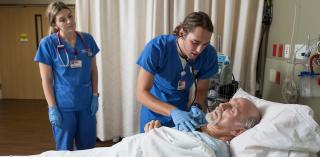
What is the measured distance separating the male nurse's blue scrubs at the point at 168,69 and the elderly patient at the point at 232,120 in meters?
0.28

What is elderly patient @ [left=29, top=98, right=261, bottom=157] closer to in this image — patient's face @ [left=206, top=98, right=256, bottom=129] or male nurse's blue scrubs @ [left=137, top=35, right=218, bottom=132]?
patient's face @ [left=206, top=98, right=256, bottom=129]

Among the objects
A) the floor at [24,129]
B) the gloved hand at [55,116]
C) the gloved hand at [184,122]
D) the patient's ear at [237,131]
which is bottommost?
the floor at [24,129]

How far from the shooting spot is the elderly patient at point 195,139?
1181mm

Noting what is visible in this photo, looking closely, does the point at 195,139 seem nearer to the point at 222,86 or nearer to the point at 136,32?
the point at 222,86

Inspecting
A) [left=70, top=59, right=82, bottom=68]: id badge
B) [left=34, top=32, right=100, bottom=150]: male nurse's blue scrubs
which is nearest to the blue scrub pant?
[left=34, top=32, right=100, bottom=150]: male nurse's blue scrubs

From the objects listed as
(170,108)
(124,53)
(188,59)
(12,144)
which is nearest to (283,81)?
(188,59)

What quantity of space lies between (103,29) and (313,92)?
1795 millimetres

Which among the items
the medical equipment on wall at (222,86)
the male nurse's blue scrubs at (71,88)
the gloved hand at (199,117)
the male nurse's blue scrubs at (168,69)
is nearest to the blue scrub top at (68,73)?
the male nurse's blue scrubs at (71,88)

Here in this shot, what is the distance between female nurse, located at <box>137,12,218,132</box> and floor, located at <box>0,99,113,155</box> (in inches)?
56.8

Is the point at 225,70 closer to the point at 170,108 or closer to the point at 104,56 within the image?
the point at 170,108

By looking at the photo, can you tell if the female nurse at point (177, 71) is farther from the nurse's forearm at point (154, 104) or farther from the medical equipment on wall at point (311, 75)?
the medical equipment on wall at point (311, 75)

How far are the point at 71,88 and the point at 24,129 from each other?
6.47 ft

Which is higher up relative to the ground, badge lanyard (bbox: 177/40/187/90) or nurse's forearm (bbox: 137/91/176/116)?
badge lanyard (bbox: 177/40/187/90)

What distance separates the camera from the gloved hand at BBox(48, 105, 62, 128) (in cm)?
174
